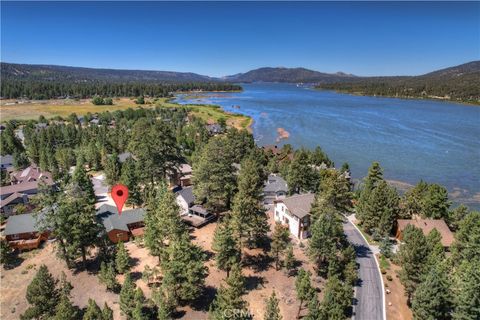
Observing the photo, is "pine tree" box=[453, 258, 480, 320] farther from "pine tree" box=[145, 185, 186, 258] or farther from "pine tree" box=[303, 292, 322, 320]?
"pine tree" box=[145, 185, 186, 258]

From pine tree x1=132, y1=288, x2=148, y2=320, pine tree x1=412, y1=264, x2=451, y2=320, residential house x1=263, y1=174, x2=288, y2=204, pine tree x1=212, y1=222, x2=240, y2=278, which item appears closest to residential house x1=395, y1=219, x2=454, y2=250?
pine tree x1=412, y1=264, x2=451, y2=320

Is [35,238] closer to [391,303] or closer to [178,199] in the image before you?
[178,199]

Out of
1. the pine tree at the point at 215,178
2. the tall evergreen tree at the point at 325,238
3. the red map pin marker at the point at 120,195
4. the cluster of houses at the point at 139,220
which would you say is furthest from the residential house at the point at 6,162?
the tall evergreen tree at the point at 325,238

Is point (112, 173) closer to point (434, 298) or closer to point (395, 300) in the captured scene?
point (395, 300)

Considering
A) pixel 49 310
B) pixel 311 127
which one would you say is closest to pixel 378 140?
pixel 311 127

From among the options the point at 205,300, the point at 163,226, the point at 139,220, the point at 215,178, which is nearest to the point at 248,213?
the point at 215,178

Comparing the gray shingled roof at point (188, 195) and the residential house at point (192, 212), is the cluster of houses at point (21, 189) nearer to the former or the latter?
the gray shingled roof at point (188, 195)

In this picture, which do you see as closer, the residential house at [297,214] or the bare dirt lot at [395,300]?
the bare dirt lot at [395,300]
